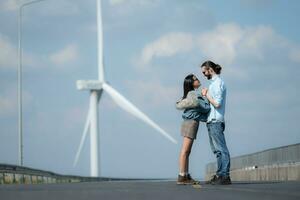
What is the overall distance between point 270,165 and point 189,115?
9.23 meters

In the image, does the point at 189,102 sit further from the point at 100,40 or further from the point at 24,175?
the point at 100,40

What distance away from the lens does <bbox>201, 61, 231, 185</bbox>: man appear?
13.4 m

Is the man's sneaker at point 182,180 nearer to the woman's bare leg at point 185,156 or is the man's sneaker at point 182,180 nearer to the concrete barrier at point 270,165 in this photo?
the woman's bare leg at point 185,156

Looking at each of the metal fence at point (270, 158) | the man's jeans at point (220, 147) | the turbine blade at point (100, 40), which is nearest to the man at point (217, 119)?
the man's jeans at point (220, 147)

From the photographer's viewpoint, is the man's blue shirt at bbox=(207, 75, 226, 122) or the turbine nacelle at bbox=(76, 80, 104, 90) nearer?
the man's blue shirt at bbox=(207, 75, 226, 122)

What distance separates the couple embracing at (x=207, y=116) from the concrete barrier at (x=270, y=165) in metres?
5.83

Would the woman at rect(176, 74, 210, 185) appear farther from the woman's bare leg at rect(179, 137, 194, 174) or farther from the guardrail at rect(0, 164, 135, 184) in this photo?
the guardrail at rect(0, 164, 135, 184)

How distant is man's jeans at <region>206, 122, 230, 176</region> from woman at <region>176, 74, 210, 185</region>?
0.26 m

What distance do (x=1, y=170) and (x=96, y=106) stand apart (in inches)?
803

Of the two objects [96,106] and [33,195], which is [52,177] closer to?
[96,106]

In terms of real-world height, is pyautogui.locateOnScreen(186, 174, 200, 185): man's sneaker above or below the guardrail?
below

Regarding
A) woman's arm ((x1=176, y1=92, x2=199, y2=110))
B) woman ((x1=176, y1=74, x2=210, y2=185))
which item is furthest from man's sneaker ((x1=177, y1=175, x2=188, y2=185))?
woman's arm ((x1=176, y1=92, x2=199, y2=110))

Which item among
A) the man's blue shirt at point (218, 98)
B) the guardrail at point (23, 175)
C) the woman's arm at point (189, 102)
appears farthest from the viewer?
the guardrail at point (23, 175)

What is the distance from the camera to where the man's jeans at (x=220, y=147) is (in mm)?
13312
